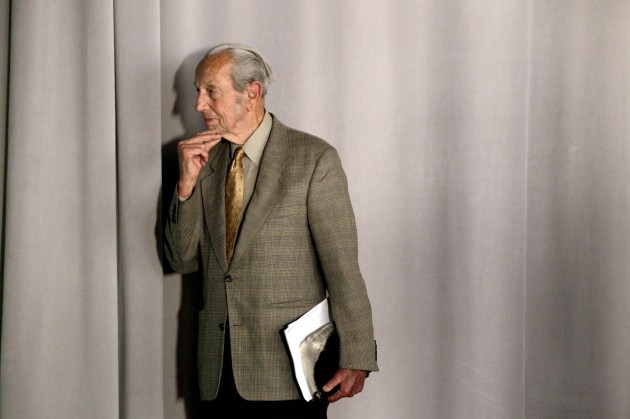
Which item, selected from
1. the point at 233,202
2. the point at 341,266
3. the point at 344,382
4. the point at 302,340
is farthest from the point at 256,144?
the point at 344,382

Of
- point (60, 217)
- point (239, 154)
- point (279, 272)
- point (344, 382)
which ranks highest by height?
point (239, 154)

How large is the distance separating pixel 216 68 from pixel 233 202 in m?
0.31

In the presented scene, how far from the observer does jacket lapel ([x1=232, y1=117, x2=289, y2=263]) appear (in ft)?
6.45

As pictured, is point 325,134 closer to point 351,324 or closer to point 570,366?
point 351,324

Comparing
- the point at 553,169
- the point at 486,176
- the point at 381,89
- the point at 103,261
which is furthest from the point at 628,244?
the point at 103,261

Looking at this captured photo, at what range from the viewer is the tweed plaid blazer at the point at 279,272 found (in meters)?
1.98

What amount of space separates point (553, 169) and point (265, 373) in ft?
4.02

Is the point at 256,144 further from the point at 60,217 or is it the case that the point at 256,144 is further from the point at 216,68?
the point at 60,217

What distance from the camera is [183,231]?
2031 mm

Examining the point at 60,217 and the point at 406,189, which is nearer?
the point at 60,217

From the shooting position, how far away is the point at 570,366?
274 cm

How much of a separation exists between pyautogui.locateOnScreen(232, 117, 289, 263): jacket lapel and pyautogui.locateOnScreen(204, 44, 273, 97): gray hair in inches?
5.5

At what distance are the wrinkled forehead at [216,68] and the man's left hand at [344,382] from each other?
2.40 ft

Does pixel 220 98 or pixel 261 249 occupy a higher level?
pixel 220 98
